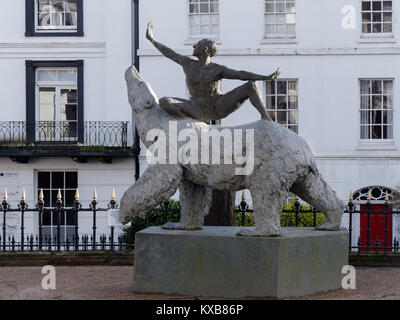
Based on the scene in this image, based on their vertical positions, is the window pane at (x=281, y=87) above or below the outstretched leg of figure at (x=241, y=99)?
above

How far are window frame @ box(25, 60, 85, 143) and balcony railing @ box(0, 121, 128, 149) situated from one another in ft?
0.10

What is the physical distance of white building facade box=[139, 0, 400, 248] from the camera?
21906mm

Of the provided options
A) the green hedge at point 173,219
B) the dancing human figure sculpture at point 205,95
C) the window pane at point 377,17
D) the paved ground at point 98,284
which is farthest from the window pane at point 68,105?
the dancing human figure sculpture at point 205,95

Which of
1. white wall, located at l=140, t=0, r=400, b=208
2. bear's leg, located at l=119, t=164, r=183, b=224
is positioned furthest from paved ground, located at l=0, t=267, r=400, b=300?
white wall, located at l=140, t=0, r=400, b=208

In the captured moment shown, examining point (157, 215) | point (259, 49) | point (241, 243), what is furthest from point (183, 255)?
point (259, 49)

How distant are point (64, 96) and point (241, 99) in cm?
1636

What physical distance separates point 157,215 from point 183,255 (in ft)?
22.8

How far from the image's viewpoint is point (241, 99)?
788 cm

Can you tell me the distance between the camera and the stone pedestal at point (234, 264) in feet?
23.9

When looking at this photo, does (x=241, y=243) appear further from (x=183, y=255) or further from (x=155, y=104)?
(x=155, y=104)

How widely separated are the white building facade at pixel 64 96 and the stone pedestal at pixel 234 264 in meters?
15.2

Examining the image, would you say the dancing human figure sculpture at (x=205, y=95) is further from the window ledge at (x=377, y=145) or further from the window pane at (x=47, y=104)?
the window pane at (x=47, y=104)

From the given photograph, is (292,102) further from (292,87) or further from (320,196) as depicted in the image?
(320,196)

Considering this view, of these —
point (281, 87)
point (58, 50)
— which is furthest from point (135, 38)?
point (281, 87)
